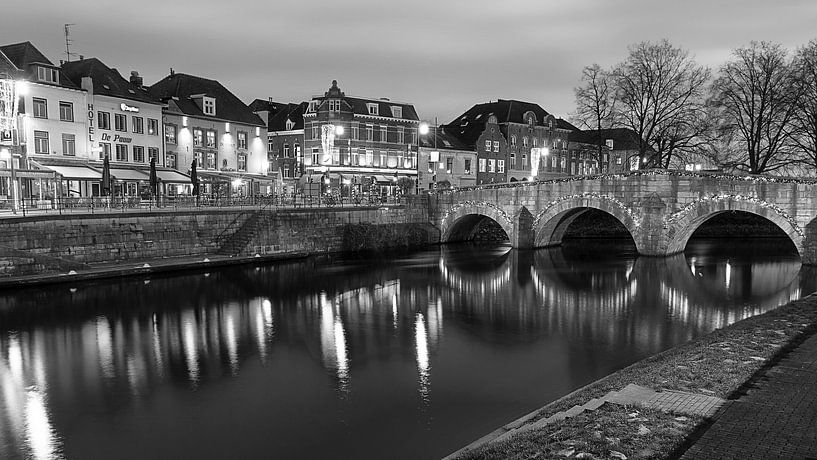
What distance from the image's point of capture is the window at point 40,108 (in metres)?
38.5

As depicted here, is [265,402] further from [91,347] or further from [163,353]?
[91,347]

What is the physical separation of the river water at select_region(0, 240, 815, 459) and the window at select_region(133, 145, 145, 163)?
19252 mm

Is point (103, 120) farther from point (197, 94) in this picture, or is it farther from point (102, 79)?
point (197, 94)

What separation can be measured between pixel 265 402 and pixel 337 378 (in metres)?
2.08

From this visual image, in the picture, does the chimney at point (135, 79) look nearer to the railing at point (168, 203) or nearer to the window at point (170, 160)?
the window at point (170, 160)

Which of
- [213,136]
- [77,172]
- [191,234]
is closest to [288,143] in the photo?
[213,136]

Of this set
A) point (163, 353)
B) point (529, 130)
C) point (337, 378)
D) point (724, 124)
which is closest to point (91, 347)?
point (163, 353)

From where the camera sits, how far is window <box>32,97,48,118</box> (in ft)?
126

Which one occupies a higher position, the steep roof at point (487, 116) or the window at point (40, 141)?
the steep roof at point (487, 116)

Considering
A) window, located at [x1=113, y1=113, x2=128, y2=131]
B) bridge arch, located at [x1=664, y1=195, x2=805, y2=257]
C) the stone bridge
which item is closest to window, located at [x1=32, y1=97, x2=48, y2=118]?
window, located at [x1=113, y1=113, x2=128, y2=131]

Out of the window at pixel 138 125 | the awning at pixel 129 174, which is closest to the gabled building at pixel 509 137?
the window at pixel 138 125

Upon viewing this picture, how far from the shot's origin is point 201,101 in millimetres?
52125

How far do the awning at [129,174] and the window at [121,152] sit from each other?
1308mm

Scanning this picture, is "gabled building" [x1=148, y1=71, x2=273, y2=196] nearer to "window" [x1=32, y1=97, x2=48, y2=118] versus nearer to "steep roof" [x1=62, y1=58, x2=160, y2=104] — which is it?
"steep roof" [x1=62, y1=58, x2=160, y2=104]
